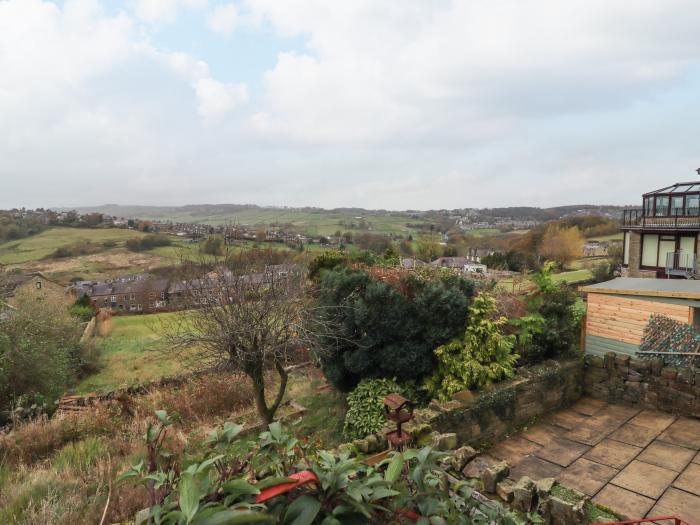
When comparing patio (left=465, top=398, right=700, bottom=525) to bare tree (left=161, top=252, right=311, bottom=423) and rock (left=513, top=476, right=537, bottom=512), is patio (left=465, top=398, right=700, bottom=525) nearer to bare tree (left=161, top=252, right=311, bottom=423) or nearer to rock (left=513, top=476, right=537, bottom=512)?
rock (left=513, top=476, right=537, bottom=512)

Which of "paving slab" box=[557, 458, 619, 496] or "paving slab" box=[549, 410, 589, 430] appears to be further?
"paving slab" box=[549, 410, 589, 430]

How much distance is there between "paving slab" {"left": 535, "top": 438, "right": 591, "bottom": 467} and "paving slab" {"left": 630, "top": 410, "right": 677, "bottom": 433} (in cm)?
136

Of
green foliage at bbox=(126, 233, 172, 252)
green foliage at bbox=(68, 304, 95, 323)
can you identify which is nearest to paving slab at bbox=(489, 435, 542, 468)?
green foliage at bbox=(68, 304, 95, 323)

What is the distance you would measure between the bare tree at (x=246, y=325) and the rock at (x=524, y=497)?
4.62m

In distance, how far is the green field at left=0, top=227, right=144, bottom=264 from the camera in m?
50.5

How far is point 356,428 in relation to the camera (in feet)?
24.6

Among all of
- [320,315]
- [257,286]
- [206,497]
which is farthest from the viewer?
[257,286]

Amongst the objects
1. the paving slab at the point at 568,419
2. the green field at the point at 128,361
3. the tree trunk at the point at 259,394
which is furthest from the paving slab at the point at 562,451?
the green field at the point at 128,361

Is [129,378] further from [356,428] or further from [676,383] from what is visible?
[676,383]

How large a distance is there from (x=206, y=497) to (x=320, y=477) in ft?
1.14

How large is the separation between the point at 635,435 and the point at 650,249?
68.9ft

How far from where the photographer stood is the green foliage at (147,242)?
58.9 metres

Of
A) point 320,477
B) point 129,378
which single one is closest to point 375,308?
point 320,477

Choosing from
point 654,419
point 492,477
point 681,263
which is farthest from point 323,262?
point 681,263
